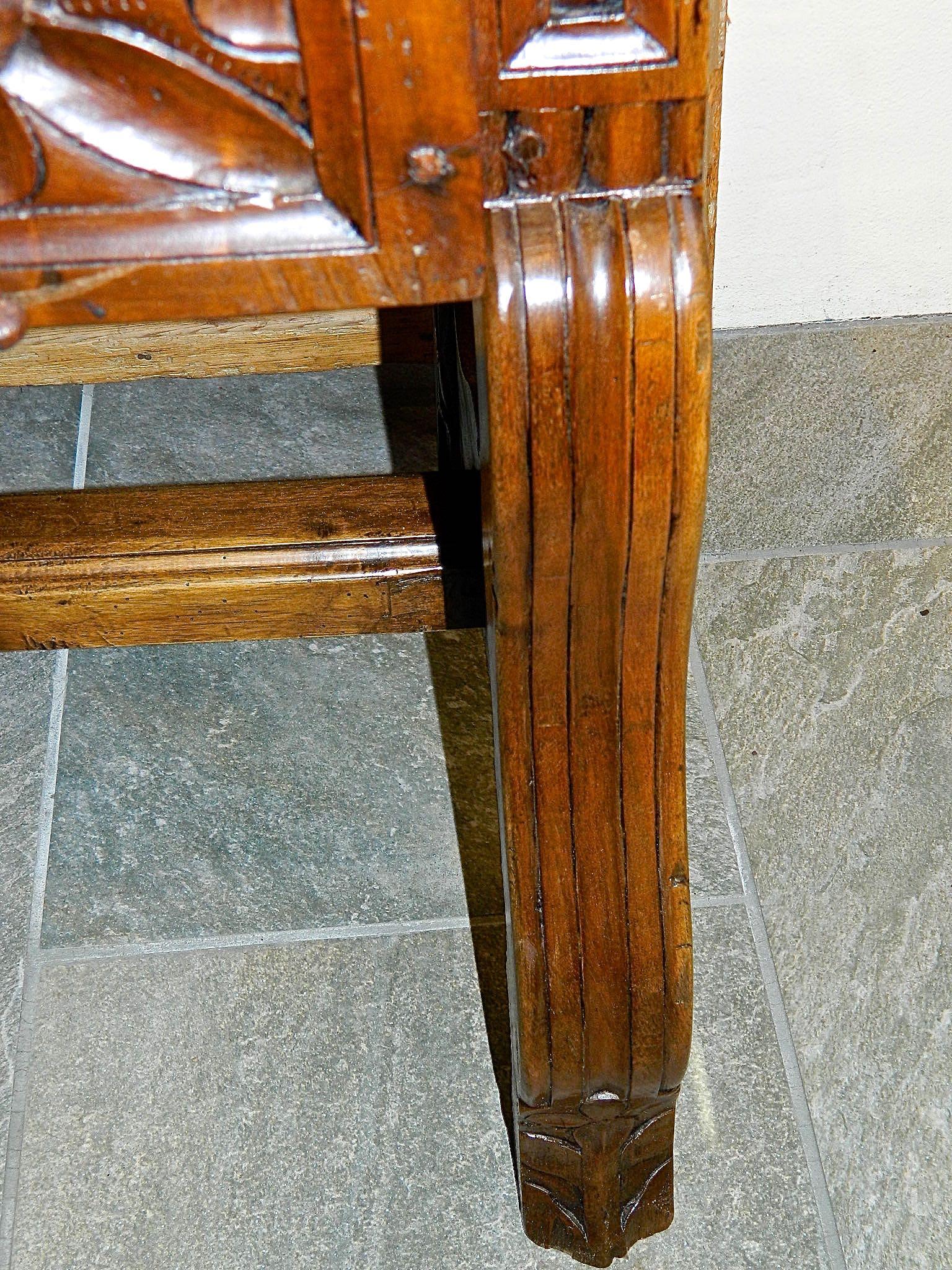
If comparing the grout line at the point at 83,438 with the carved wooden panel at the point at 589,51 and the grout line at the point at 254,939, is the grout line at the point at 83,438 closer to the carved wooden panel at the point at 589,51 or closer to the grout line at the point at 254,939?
the grout line at the point at 254,939

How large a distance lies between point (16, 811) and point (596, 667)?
70cm

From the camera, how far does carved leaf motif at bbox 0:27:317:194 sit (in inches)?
17.3

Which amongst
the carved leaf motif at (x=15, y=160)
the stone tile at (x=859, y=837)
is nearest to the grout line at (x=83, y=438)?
the stone tile at (x=859, y=837)

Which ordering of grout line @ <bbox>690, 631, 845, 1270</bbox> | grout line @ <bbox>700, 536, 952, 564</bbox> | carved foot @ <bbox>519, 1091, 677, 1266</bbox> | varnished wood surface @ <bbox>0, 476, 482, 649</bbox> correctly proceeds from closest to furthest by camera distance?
carved foot @ <bbox>519, 1091, 677, 1266</bbox> < grout line @ <bbox>690, 631, 845, 1270</bbox> < varnished wood surface @ <bbox>0, 476, 482, 649</bbox> < grout line @ <bbox>700, 536, 952, 564</bbox>

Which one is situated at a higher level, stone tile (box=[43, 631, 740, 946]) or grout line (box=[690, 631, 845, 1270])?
stone tile (box=[43, 631, 740, 946])

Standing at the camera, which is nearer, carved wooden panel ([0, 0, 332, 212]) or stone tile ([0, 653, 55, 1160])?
carved wooden panel ([0, 0, 332, 212])

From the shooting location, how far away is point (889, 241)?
1708 mm

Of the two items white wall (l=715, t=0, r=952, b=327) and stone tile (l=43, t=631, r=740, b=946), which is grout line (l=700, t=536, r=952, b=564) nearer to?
stone tile (l=43, t=631, r=740, b=946)

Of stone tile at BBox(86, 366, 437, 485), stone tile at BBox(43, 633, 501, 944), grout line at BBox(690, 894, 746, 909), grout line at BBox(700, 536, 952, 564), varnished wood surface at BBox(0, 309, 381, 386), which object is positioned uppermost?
varnished wood surface at BBox(0, 309, 381, 386)

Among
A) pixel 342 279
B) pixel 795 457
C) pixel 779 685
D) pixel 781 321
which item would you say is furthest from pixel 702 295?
pixel 781 321

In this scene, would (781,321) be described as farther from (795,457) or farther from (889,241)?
(795,457)

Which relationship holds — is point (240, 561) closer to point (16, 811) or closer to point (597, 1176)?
point (16, 811)

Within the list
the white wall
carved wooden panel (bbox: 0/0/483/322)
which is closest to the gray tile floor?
the white wall

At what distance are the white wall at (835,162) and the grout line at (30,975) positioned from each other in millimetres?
962
